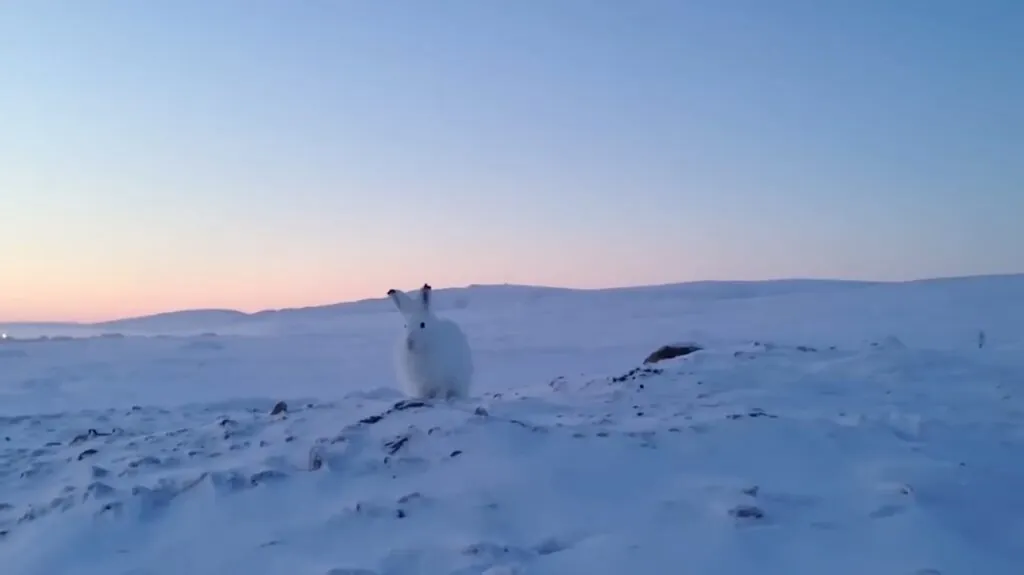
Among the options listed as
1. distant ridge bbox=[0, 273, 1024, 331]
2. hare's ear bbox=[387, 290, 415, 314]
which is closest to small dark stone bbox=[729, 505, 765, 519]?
hare's ear bbox=[387, 290, 415, 314]

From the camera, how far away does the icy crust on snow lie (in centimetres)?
321

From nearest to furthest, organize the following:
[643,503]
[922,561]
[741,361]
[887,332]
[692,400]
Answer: [922,561]
[643,503]
[692,400]
[741,361]
[887,332]

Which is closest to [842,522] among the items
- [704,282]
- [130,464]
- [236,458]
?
[236,458]

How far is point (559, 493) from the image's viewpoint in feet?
12.6

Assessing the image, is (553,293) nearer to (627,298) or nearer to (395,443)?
(627,298)

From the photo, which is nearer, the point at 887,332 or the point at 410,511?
the point at 410,511

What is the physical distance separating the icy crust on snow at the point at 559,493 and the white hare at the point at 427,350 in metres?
1.38

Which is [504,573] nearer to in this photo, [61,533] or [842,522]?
[842,522]

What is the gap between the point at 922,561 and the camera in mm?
2998

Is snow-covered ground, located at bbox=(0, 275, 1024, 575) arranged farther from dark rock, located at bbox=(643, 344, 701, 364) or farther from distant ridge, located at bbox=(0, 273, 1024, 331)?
distant ridge, located at bbox=(0, 273, 1024, 331)

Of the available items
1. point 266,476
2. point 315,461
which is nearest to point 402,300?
point 315,461

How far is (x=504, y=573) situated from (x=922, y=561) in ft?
5.09

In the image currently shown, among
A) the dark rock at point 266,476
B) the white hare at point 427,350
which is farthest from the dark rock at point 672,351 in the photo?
the dark rock at point 266,476

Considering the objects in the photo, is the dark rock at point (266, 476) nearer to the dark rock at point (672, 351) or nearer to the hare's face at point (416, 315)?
the hare's face at point (416, 315)
